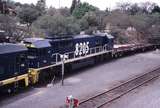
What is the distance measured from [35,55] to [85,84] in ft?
14.5

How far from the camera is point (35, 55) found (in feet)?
77.6

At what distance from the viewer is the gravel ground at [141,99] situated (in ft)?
64.9

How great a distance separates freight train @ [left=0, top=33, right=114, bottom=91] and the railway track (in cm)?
465

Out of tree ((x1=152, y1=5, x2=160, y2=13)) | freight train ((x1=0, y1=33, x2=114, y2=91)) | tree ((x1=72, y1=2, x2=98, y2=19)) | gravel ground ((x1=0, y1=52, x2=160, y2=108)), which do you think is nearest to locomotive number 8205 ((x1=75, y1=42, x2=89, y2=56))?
freight train ((x1=0, y1=33, x2=114, y2=91))

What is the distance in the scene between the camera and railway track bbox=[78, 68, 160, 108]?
64.1 ft

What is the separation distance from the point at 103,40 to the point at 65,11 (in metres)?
44.1

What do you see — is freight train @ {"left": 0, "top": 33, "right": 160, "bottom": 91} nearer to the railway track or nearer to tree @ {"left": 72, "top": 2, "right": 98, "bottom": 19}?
the railway track

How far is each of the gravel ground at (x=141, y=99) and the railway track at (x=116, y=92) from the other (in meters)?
0.43

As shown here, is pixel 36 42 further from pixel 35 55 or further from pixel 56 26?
pixel 56 26

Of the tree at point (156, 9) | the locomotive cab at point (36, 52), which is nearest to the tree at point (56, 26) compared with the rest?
the locomotive cab at point (36, 52)

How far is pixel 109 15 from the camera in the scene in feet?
228

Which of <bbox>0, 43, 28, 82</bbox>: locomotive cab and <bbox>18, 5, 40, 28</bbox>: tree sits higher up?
<bbox>18, 5, 40, 28</bbox>: tree

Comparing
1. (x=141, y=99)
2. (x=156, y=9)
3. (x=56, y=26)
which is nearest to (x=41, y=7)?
(x=156, y=9)

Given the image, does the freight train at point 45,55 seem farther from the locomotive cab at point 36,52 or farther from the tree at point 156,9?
the tree at point 156,9
